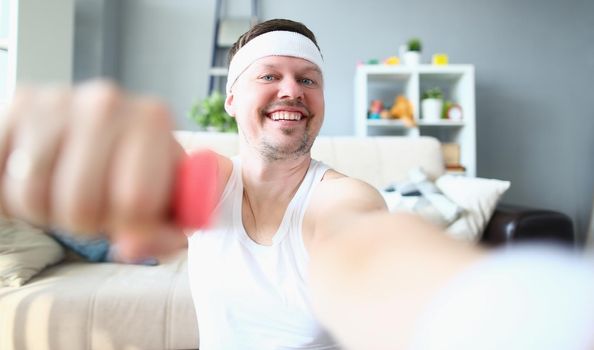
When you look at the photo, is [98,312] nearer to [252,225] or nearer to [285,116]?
[252,225]

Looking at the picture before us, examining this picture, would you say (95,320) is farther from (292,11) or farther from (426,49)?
(426,49)

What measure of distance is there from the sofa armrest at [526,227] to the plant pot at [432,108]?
0.99m

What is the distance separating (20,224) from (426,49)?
2717mm

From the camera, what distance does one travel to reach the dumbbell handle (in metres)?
0.25

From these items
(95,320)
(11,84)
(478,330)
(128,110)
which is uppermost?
(11,84)

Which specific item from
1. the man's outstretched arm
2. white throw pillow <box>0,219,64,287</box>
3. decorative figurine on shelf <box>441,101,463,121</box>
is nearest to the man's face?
the man's outstretched arm

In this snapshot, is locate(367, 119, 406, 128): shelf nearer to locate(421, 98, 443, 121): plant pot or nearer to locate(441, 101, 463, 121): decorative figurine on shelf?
locate(421, 98, 443, 121): plant pot

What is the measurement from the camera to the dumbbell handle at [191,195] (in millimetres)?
247

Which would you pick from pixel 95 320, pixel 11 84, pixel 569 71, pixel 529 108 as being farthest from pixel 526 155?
pixel 11 84

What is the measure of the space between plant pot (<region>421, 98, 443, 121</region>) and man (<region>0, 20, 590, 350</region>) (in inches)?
72.7

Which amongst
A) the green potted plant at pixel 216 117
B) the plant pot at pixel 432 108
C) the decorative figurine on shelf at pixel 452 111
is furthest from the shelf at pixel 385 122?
the green potted plant at pixel 216 117

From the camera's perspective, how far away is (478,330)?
0.73ft

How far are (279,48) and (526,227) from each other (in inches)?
48.1

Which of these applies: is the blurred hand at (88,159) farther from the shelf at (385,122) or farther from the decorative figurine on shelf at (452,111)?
the decorative figurine on shelf at (452,111)
